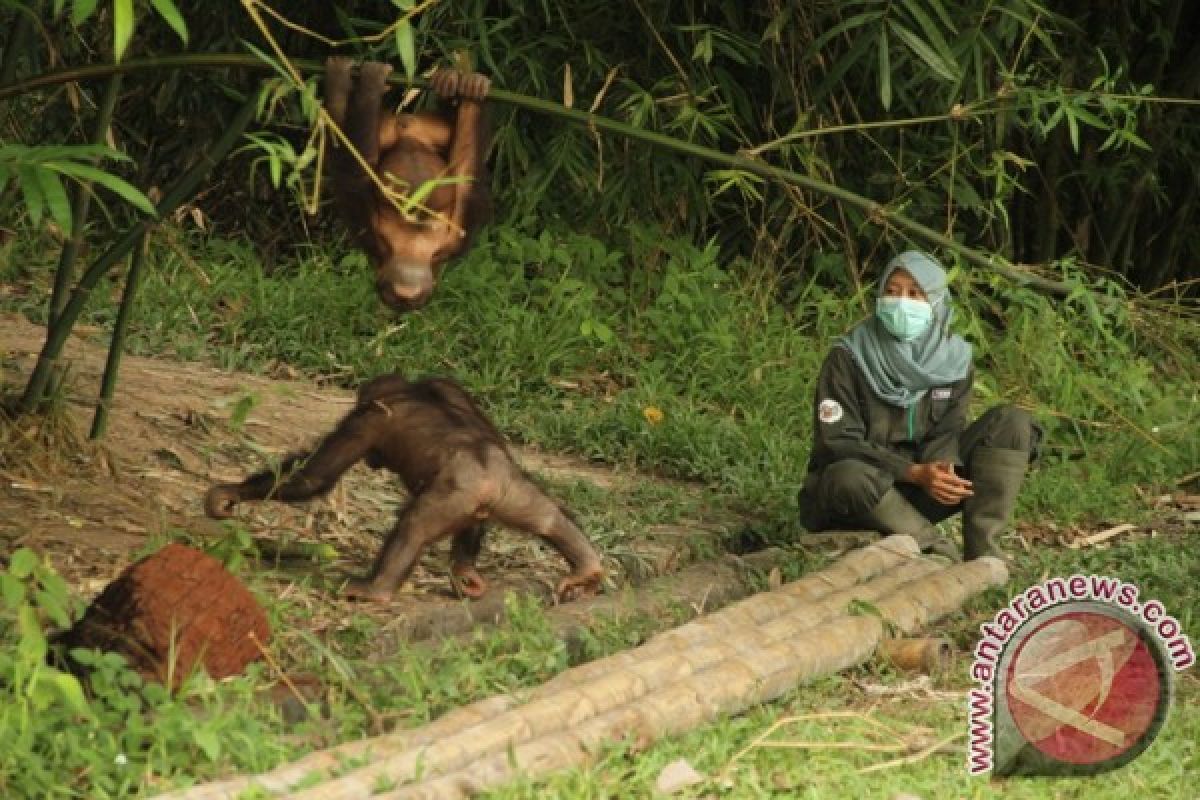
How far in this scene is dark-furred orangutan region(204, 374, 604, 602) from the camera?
5199 mm

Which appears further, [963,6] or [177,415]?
[963,6]

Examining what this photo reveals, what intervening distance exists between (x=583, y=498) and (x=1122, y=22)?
12.1 feet

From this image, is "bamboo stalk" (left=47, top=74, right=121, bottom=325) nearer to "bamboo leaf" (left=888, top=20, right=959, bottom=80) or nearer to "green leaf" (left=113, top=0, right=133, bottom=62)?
"green leaf" (left=113, top=0, right=133, bottom=62)

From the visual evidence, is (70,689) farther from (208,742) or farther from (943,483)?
(943,483)

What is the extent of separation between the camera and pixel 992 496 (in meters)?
6.40

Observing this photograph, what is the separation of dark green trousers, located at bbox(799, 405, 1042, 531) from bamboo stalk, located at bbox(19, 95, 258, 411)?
6.40ft

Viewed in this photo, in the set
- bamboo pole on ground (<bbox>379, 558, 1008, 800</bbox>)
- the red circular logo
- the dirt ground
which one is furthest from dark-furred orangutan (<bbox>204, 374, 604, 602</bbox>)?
the red circular logo

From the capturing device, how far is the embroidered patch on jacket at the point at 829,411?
21.1 ft

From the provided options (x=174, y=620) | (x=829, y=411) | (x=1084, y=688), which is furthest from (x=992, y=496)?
(x=174, y=620)

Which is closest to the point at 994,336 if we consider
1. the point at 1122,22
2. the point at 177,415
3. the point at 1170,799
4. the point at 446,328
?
the point at 1122,22

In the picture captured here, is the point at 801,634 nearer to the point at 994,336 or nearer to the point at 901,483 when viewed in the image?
the point at 901,483

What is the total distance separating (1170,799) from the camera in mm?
4508

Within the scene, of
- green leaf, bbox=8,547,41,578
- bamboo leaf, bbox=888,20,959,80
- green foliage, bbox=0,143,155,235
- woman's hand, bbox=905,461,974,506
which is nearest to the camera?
green leaf, bbox=8,547,41,578

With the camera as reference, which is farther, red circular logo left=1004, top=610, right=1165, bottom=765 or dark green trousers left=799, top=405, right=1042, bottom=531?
dark green trousers left=799, top=405, right=1042, bottom=531
